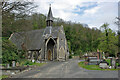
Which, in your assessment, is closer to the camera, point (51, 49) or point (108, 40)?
→ point (51, 49)

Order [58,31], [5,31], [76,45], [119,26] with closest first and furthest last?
[5,31] → [119,26] → [58,31] → [76,45]

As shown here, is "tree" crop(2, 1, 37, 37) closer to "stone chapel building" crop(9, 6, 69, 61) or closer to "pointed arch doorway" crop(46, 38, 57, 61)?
"stone chapel building" crop(9, 6, 69, 61)

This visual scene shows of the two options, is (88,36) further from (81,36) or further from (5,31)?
(5,31)

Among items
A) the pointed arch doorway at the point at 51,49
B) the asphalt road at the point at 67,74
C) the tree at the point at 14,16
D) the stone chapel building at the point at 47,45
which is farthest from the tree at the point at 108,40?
the tree at the point at 14,16

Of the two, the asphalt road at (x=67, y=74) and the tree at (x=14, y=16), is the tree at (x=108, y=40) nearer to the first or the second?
the asphalt road at (x=67, y=74)

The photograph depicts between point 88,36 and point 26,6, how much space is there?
194ft

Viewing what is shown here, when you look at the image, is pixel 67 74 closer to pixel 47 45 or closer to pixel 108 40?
pixel 47 45

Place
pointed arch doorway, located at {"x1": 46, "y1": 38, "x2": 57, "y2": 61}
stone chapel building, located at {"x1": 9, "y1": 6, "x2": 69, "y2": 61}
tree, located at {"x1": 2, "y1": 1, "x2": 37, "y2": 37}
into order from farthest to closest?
pointed arch doorway, located at {"x1": 46, "y1": 38, "x2": 57, "y2": 61}
stone chapel building, located at {"x1": 9, "y1": 6, "x2": 69, "y2": 61}
tree, located at {"x1": 2, "y1": 1, "x2": 37, "y2": 37}

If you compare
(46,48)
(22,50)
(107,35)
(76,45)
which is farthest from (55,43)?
(76,45)

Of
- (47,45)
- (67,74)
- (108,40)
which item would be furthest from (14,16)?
(108,40)

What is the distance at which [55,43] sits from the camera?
100 feet

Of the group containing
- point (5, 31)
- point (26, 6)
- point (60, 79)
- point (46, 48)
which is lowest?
point (60, 79)

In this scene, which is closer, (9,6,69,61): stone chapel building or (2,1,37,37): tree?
(2,1,37,37): tree

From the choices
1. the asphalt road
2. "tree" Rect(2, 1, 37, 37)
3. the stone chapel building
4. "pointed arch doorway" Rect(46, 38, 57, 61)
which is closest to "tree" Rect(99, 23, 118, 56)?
the stone chapel building
